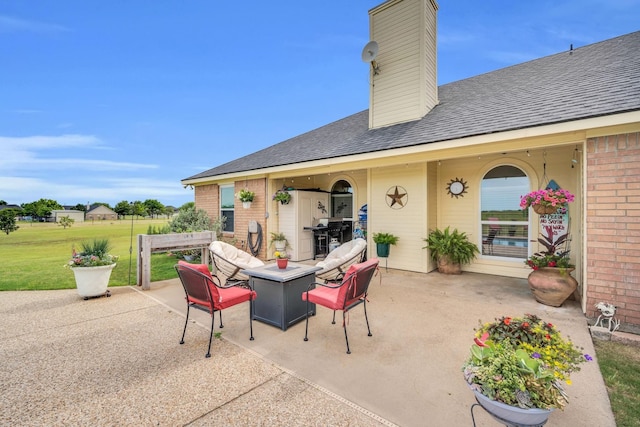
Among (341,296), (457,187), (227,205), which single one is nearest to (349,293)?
(341,296)

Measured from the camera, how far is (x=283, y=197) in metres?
9.01

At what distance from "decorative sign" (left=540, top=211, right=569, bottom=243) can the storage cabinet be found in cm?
636

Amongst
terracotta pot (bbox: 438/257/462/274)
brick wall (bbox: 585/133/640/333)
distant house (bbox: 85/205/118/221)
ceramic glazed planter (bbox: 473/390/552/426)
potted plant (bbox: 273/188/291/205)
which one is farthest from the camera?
distant house (bbox: 85/205/118/221)

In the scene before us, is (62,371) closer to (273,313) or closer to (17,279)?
(273,313)

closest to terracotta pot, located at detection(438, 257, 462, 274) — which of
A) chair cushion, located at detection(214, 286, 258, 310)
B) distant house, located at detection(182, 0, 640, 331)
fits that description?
distant house, located at detection(182, 0, 640, 331)

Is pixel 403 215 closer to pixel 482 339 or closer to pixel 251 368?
pixel 482 339

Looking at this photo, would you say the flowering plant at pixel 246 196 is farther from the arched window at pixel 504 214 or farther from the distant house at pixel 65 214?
the distant house at pixel 65 214

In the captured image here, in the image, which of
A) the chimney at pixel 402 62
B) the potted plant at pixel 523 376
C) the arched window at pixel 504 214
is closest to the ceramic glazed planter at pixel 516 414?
the potted plant at pixel 523 376

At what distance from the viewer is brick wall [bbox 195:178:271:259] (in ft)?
31.1

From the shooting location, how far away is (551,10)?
8352 millimetres

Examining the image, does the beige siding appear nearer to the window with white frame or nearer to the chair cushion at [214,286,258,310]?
the chair cushion at [214,286,258,310]

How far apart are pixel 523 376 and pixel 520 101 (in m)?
6.35

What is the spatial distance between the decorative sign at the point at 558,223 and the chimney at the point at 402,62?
4.05 metres

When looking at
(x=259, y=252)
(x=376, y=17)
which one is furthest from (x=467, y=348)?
(x=376, y=17)
